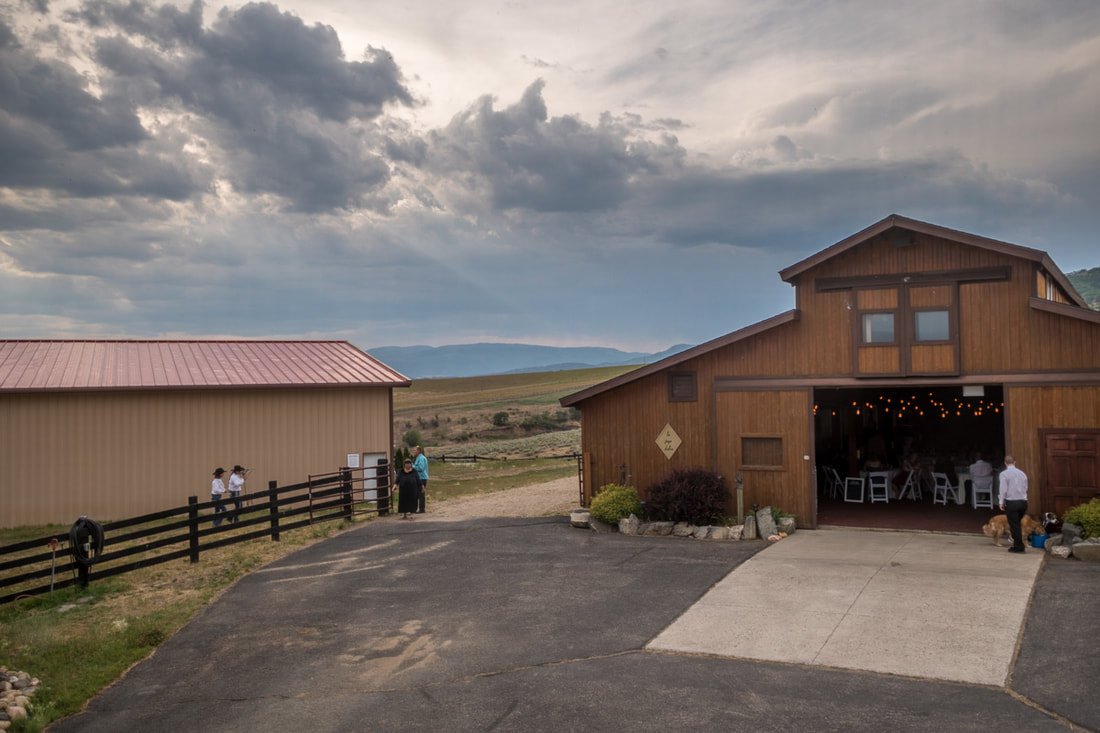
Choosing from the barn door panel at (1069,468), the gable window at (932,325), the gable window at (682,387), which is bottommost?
the barn door panel at (1069,468)

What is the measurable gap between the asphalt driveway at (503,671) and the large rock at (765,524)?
2.08 m

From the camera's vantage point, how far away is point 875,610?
11508 millimetres

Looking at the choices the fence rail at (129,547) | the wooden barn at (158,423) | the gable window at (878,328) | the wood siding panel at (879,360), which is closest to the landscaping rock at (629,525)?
the wood siding panel at (879,360)

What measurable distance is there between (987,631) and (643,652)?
418 cm

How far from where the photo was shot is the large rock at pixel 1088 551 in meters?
13.6

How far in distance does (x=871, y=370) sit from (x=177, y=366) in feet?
62.6

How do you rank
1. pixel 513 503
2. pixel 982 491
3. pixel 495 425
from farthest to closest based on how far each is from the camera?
pixel 495 425 < pixel 513 503 < pixel 982 491

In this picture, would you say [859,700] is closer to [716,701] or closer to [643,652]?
[716,701]

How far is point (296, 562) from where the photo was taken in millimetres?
16188

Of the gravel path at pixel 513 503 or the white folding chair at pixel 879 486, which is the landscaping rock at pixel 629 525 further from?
the white folding chair at pixel 879 486

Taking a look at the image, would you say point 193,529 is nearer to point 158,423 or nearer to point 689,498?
point 158,423

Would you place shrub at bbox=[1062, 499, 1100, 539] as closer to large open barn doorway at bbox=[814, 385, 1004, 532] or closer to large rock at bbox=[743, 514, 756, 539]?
large rock at bbox=[743, 514, 756, 539]

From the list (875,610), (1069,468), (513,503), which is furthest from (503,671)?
(513,503)

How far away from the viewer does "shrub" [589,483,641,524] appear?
18094 mm
